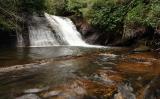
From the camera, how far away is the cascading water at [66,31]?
19.6 m

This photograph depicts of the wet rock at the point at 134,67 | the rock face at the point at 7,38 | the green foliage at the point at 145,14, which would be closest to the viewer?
the wet rock at the point at 134,67

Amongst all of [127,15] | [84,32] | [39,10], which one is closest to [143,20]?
[127,15]

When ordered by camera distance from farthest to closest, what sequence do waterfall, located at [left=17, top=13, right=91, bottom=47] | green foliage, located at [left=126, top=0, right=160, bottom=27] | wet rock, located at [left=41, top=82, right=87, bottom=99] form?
waterfall, located at [left=17, top=13, right=91, bottom=47] < green foliage, located at [left=126, top=0, right=160, bottom=27] < wet rock, located at [left=41, top=82, right=87, bottom=99]

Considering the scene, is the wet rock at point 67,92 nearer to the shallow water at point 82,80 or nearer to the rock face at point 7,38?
the shallow water at point 82,80

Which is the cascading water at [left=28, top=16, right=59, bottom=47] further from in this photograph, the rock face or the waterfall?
the rock face

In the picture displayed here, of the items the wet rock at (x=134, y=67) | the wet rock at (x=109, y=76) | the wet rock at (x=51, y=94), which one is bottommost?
the wet rock at (x=51, y=94)

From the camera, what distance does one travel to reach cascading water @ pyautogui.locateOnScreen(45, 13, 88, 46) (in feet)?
64.4

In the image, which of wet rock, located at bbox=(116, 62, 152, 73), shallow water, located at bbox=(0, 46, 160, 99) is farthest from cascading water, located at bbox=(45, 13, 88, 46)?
wet rock, located at bbox=(116, 62, 152, 73)

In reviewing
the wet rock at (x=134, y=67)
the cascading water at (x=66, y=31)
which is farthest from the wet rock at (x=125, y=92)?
the cascading water at (x=66, y=31)

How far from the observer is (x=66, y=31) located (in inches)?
812

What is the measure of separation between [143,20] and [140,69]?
22.7 feet

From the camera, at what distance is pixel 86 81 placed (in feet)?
23.0

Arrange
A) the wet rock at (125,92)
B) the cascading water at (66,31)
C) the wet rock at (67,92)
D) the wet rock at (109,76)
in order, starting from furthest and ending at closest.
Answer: the cascading water at (66,31) < the wet rock at (109,76) < the wet rock at (125,92) < the wet rock at (67,92)

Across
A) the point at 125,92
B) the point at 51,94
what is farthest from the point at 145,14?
the point at 51,94
